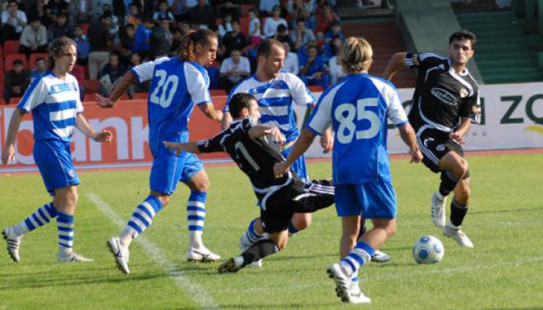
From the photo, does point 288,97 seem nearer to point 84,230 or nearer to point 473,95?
Result: point 473,95

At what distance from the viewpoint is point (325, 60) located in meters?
25.3

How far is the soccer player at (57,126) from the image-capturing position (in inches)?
380

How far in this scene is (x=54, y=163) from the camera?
9.76 m

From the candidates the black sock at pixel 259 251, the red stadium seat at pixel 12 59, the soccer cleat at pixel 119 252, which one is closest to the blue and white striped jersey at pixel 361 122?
the black sock at pixel 259 251

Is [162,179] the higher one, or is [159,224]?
[162,179]

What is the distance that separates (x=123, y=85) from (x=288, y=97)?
154 centimetres

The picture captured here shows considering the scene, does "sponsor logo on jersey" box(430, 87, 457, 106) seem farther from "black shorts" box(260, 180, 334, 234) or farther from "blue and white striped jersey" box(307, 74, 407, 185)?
"blue and white striped jersey" box(307, 74, 407, 185)

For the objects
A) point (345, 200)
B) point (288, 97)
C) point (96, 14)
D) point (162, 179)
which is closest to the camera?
point (345, 200)

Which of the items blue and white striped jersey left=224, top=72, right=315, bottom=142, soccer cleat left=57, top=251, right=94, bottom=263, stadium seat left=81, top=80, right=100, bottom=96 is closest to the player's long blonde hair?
blue and white striped jersey left=224, top=72, right=315, bottom=142

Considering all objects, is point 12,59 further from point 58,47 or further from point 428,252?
point 428,252

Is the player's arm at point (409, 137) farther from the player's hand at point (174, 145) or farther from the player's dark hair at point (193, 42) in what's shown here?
the player's dark hair at point (193, 42)

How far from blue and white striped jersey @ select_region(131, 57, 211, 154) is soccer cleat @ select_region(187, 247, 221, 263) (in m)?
1.05

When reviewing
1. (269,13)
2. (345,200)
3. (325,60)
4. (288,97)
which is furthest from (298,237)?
(269,13)

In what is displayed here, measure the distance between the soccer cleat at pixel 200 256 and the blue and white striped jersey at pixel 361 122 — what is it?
96.5 inches
